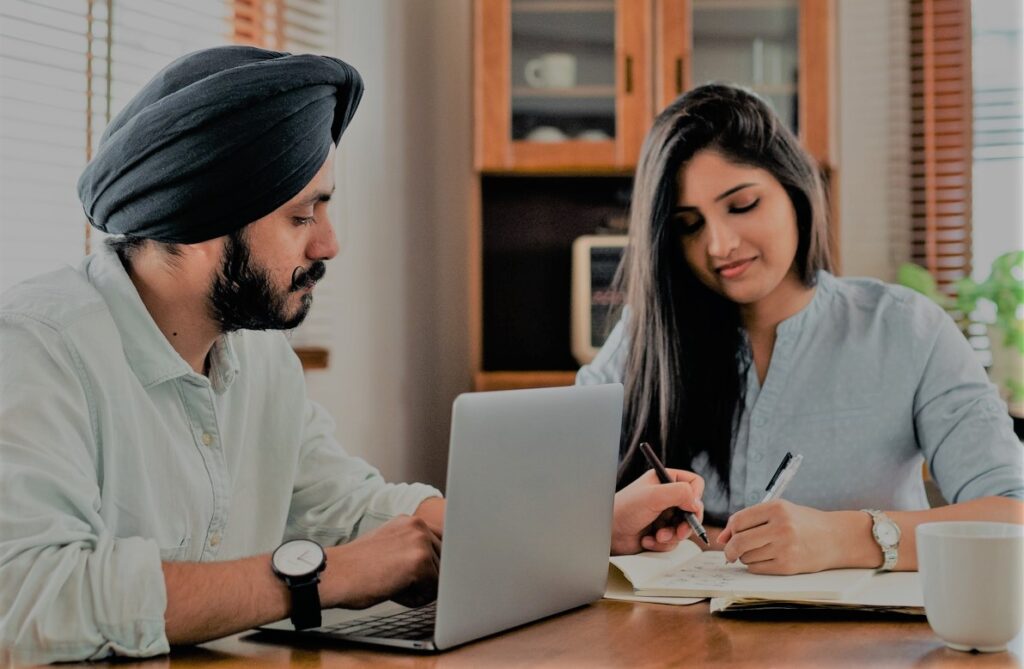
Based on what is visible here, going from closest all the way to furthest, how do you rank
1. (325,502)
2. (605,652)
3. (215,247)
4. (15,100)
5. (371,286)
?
1. (605,652)
2. (215,247)
3. (325,502)
4. (15,100)
5. (371,286)

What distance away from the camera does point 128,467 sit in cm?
122

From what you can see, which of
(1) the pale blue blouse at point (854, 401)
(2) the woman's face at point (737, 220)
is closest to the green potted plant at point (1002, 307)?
(1) the pale blue blouse at point (854, 401)

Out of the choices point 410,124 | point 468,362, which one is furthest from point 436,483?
point 410,124

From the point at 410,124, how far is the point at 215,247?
80.5 inches

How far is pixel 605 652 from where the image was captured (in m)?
1.00

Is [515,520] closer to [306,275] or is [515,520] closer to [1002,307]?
[306,275]

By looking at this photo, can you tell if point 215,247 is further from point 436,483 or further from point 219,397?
point 436,483

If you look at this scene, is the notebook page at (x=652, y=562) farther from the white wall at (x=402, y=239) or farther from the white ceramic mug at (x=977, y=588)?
the white wall at (x=402, y=239)

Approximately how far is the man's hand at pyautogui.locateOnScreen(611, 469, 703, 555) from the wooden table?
23 cm

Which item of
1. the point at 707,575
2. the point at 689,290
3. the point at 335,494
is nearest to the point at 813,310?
the point at 689,290

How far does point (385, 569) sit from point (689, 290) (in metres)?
0.92

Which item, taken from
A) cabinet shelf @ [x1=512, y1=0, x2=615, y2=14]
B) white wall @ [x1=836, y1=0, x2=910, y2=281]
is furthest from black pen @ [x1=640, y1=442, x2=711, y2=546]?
white wall @ [x1=836, y1=0, x2=910, y2=281]

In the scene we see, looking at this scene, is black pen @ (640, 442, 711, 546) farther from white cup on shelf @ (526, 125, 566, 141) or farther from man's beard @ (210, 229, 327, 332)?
white cup on shelf @ (526, 125, 566, 141)

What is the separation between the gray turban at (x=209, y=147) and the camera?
1237mm
